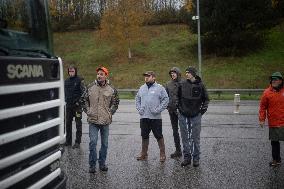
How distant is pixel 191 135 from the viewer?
8.52 metres

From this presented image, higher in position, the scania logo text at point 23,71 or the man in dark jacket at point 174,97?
the scania logo text at point 23,71

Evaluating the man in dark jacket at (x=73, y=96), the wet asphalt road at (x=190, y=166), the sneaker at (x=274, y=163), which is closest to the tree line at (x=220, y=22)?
the wet asphalt road at (x=190, y=166)

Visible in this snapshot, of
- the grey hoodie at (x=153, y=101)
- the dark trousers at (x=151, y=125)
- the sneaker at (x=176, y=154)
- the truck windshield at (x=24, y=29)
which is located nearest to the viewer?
the truck windshield at (x=24, y=29)

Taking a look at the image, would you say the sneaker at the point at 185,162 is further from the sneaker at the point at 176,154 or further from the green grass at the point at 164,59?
the green grass at the point at 164,59

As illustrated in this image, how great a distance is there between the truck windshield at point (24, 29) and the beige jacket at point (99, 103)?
2.78m

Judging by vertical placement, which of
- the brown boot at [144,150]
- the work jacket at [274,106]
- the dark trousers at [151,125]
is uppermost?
the work jacket at [274,106]

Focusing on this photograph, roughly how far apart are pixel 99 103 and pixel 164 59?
27074 millimetres

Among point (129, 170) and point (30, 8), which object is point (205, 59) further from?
point (30, 8)

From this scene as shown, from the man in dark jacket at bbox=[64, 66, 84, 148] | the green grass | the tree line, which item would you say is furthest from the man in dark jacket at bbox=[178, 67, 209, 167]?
the tree line

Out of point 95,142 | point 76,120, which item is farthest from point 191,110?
point 76,120

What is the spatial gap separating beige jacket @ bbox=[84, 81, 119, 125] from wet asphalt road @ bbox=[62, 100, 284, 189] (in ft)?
3.14

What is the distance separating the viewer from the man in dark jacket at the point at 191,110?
8422 mm

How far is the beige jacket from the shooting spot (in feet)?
25.8

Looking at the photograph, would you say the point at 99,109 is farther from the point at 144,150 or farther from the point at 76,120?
the point at 76,120
